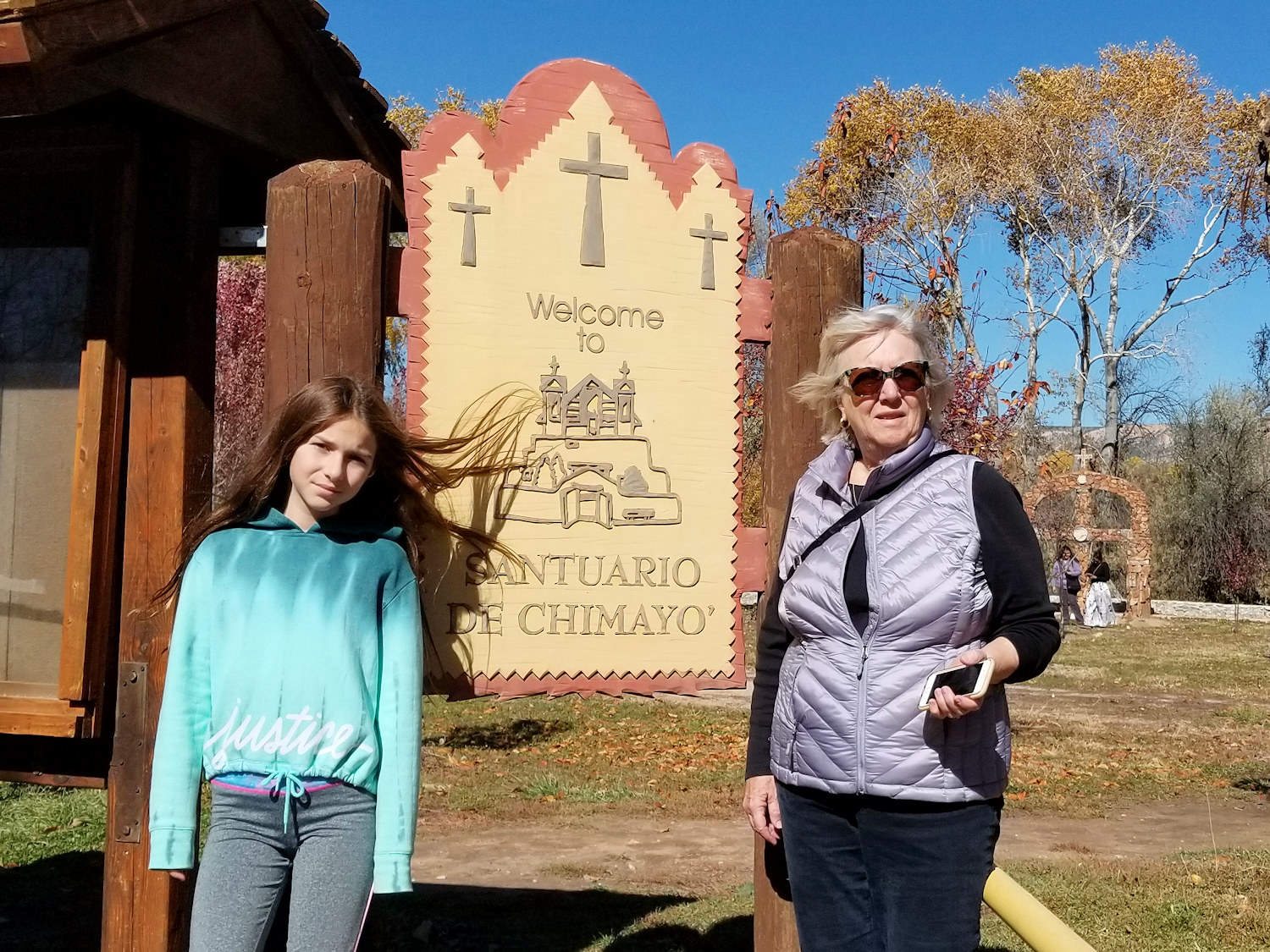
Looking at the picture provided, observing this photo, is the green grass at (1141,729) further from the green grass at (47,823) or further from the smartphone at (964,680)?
the smartphone at (964,680)

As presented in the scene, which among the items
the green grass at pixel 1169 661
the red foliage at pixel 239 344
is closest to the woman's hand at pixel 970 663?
the green grass at pixel 1169 661

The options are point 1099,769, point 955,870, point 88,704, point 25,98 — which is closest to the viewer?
point 955,870

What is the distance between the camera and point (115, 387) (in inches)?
128

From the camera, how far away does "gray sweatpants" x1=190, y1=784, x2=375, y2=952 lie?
7.12ft

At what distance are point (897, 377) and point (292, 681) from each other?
136 centimetres

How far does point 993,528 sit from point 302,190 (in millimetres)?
1869

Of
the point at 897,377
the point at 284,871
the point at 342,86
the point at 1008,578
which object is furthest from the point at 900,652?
the point at 342,86

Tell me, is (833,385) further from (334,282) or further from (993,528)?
(334,282)

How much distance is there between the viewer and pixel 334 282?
2.83 meters

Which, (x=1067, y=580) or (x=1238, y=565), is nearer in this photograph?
(x=1067, y=580)

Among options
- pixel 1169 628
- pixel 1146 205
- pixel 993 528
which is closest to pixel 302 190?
pixel 993 528

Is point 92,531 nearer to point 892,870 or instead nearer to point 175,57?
point 175,57

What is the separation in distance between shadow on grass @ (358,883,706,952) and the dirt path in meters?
0.25

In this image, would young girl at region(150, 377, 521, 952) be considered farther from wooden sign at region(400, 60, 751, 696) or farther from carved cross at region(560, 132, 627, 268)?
carved cross at region(560, 132, 627, 268)
